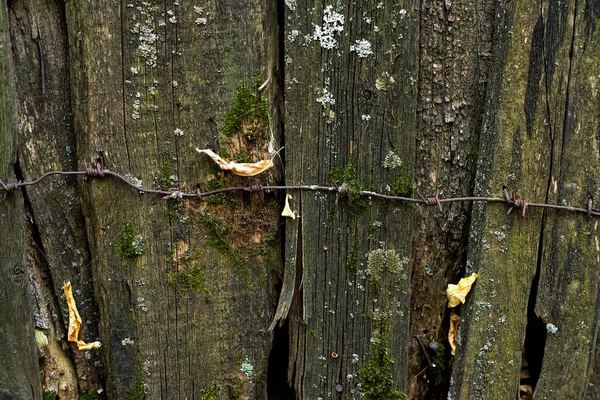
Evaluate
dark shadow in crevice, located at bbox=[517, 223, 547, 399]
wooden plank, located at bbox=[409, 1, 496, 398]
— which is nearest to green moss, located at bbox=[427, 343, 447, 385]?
wooden plank, located at bbox=[409, 1, 496, 398]

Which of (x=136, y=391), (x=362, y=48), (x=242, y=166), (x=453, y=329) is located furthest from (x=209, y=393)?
(x=362, y=48)

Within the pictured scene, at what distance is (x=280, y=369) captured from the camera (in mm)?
2357

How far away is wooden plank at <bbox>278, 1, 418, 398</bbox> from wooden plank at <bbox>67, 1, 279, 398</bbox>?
143 millimetres

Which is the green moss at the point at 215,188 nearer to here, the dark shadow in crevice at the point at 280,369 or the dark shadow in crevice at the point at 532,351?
the dark shadow in crevice at the point at 280,369

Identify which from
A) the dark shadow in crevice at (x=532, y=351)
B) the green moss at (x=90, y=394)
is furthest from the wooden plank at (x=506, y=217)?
the green moss at (x=90, y=394)

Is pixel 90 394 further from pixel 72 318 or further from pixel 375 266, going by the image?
pixel 375 266

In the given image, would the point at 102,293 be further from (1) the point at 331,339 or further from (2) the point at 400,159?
(2) the point at 400,159

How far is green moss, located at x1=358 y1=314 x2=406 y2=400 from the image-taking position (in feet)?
7.16

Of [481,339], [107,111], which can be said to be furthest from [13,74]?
[481,339]

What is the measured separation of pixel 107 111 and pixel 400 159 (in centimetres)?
114

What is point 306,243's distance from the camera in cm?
215

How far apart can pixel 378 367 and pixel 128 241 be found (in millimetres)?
1115

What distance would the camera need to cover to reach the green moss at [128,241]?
6.91ft

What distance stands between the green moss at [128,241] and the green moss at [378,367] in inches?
38.5
